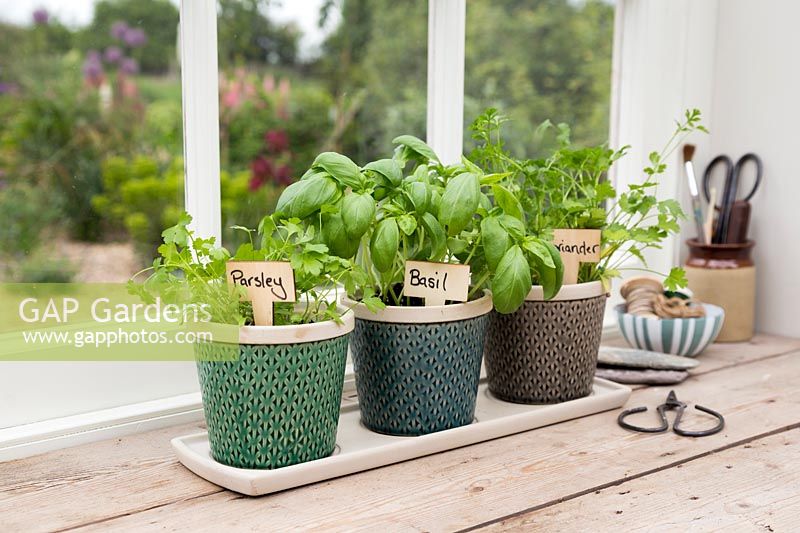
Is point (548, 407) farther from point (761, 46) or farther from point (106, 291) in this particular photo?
point (761, 46)

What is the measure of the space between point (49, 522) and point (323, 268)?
14.5 inches

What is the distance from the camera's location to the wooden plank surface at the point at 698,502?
0.83 metres

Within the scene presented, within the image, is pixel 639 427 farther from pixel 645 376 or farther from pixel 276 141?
pixel 276 141

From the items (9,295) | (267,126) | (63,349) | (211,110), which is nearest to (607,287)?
(211,110)

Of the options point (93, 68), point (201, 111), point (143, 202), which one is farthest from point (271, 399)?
point (93, 68)

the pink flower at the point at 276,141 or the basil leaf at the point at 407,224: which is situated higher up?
the pink flower at the point at 276,141

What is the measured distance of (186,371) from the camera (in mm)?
1170

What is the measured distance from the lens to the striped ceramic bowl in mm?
1439

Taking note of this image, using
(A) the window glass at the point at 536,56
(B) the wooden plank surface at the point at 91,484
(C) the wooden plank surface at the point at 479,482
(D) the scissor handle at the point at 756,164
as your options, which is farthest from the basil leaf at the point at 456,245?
(A) the window glass at the point at 536,56

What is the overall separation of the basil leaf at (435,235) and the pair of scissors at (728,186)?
2.72 feet

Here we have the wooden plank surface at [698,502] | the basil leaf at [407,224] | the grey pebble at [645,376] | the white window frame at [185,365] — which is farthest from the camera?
the grey pebble at [645,376]

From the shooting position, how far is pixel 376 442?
39.7 inches

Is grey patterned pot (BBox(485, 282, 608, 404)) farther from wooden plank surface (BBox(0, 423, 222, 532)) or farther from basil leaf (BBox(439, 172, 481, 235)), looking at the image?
Answer: wooden plank surface (BBox(0, 423, 222, 532))

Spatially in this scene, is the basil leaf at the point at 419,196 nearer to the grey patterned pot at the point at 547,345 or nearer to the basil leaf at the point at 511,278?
the basil leaf at the point at 511,278
